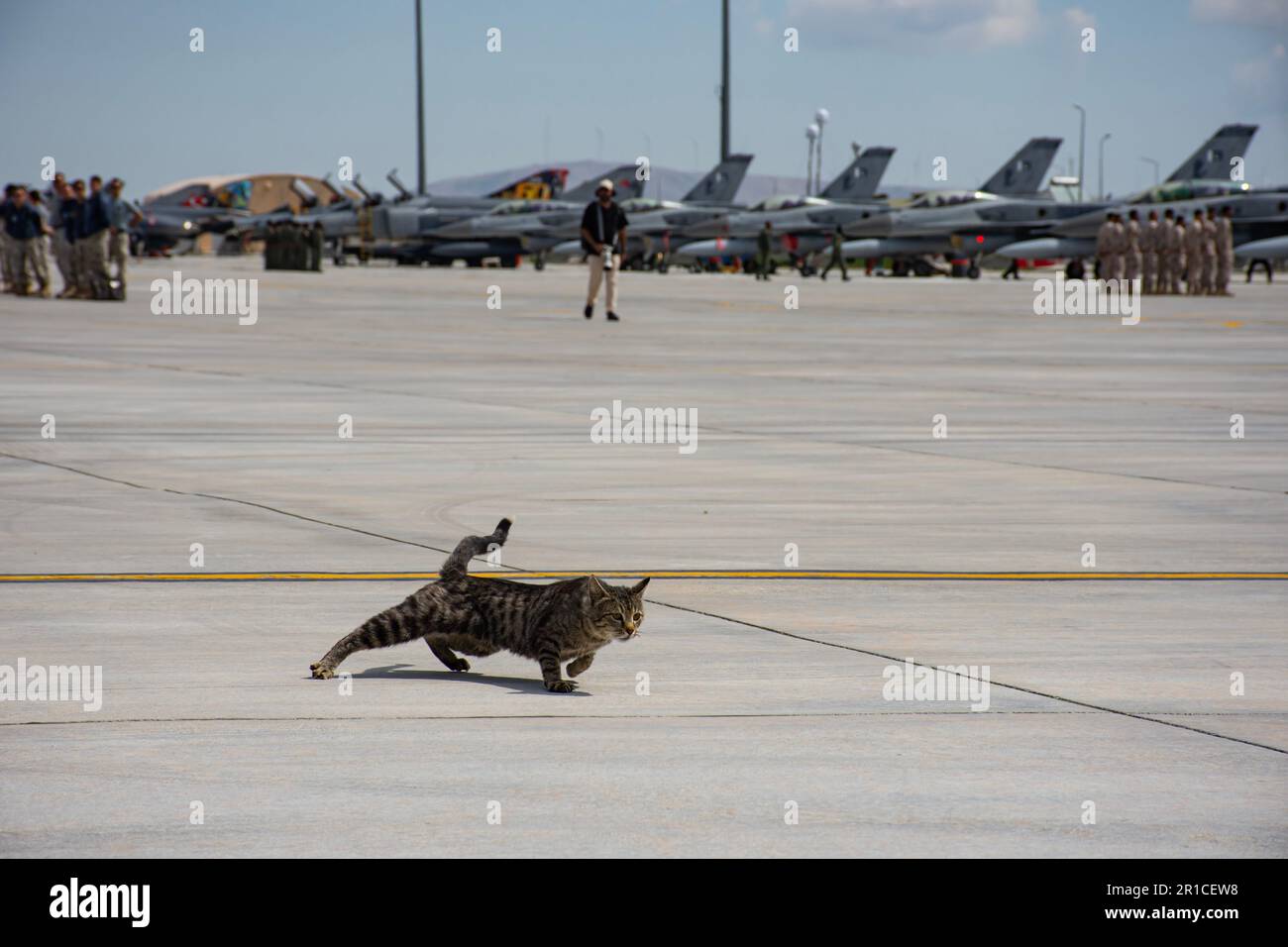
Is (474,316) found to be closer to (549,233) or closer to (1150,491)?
(1150,491)

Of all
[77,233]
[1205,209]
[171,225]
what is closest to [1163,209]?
[1205,209]

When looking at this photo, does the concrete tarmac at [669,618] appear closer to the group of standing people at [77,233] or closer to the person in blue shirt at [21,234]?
the group of standing people at [77,233]

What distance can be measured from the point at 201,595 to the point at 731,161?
8118 centimetres

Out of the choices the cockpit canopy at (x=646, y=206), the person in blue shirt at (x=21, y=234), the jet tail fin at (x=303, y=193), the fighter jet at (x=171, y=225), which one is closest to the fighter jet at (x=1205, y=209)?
the cockpit canopy at (x=646, y=206)

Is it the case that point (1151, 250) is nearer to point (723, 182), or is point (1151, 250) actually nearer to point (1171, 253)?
point (1171, 253)

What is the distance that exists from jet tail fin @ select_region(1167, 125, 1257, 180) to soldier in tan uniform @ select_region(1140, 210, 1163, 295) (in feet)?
65.0

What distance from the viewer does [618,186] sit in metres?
91.5

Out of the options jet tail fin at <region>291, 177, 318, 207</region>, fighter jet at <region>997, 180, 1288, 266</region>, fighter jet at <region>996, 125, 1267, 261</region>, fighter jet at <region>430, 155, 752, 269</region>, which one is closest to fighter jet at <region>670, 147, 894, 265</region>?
fighter jet at <region>430, 155, 752, 269</region>

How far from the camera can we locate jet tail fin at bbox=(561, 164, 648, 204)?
87.4 m

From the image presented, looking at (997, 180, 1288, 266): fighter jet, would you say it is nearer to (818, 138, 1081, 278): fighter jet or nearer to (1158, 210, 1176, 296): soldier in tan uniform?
(818, 138, 1081, 278): fighter jet

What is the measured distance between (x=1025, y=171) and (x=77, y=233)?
5043 centimetres

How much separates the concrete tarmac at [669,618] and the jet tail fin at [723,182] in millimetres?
67920

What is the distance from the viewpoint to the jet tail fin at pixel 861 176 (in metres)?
83.7
